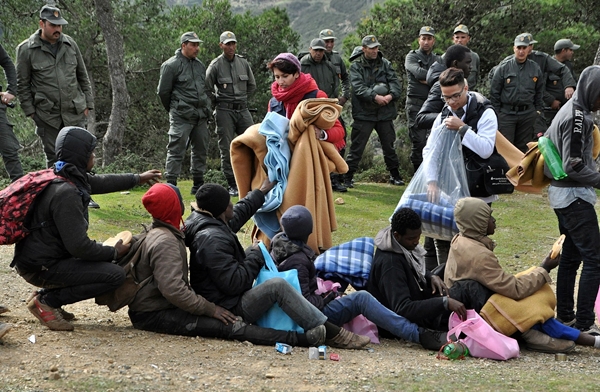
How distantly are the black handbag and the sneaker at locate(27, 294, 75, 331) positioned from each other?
10.9 feet

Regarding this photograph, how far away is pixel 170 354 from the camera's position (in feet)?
16.2

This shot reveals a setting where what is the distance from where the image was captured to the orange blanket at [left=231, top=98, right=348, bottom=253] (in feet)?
20.6

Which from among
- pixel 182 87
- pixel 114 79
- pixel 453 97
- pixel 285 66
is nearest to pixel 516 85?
pixel 182 87

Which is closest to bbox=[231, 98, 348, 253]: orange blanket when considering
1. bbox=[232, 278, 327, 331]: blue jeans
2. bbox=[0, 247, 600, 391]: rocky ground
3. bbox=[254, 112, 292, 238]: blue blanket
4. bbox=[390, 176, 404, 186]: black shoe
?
bbox=[254, 112, 292, 238]: blue blanket

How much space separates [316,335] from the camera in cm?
529

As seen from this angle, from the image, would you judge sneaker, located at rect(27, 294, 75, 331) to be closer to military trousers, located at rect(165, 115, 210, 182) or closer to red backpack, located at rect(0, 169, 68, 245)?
red backpack, located at rect(0, 169, 68, 245)

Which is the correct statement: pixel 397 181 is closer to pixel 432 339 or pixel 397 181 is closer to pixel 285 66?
pixel 285 66

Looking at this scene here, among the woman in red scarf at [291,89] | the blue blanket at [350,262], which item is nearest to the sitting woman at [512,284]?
the blue blanket at [350,262]

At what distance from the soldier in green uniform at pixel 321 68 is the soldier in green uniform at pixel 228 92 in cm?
93

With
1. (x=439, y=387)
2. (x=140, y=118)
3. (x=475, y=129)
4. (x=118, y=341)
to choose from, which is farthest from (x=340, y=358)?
(x=140, y=118)

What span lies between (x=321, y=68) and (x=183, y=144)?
2483 millimetres

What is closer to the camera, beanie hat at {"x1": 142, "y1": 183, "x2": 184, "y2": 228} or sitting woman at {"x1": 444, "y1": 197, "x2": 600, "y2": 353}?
beanie hat at {"x1": 142, "y1": 183, "x2": 184, "y2": 228}

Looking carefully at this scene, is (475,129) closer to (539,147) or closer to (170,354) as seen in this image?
(539,147)

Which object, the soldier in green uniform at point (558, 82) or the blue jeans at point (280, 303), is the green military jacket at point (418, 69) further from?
the blue jeans at point (280, 303)
